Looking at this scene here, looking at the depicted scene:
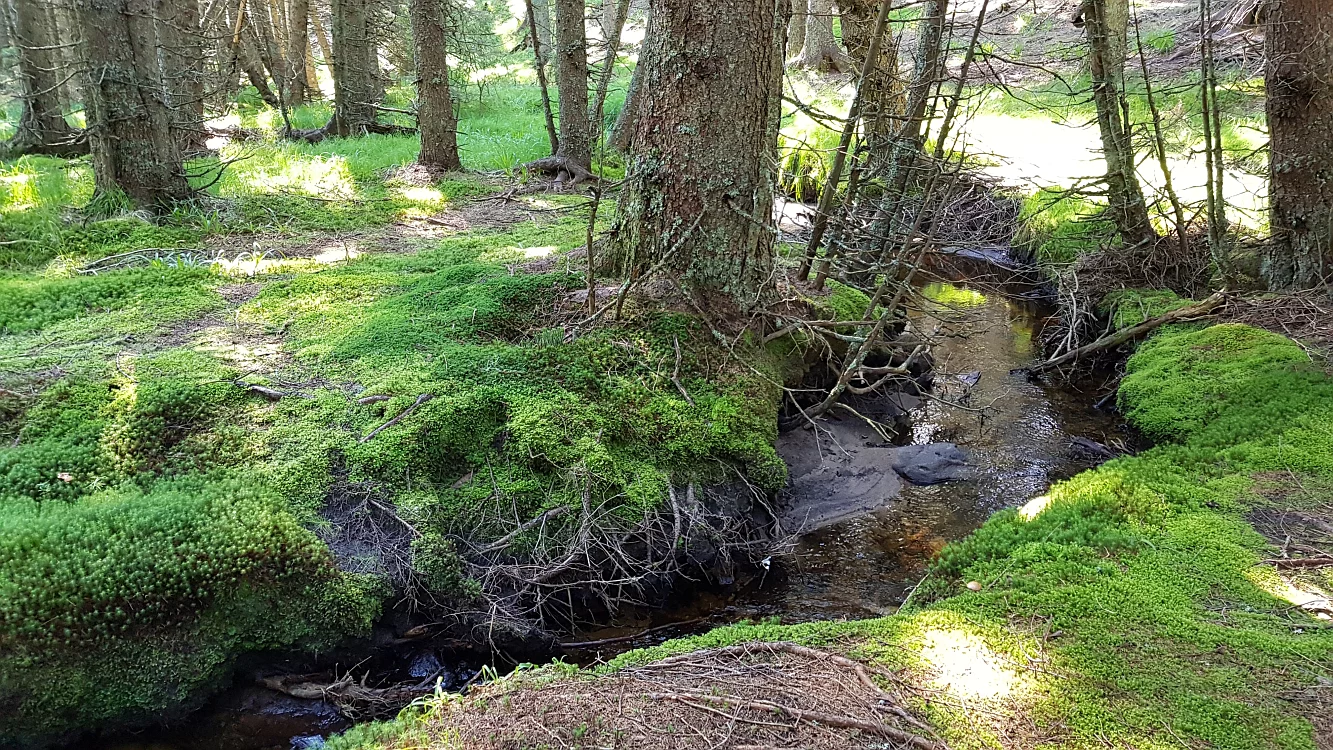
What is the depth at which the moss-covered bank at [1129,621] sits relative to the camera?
2.81m

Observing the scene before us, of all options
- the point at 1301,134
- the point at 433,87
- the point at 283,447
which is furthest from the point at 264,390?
the point at 1301,134

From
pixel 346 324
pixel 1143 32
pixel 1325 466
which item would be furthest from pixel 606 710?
pixel 1143 32

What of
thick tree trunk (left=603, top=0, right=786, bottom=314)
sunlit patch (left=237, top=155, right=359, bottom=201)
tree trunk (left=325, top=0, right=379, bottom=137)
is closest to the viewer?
thick tree trunk (left=603, top=0, right=786, bottom=314)

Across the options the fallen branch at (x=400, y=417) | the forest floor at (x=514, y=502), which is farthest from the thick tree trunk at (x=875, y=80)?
the fallen branch at (x=400, y=417)

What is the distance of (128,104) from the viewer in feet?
23.1

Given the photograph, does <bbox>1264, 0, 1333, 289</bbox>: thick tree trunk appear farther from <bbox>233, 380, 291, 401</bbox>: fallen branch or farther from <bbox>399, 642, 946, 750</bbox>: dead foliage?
<bbox>233, 380, 291, 401</bbox>: fallen branch

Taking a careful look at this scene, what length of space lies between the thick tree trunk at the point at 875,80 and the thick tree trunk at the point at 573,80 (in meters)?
3.33

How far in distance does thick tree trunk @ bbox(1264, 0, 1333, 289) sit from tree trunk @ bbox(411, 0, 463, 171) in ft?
28.8

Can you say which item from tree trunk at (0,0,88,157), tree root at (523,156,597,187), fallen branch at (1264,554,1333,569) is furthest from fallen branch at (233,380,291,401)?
tree trunk at (0,0,88,157)

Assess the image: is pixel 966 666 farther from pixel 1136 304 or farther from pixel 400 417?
pixel 1136 304

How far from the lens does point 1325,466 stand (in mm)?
4688

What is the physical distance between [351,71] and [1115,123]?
11216 mm

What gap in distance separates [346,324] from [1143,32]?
57.6ft

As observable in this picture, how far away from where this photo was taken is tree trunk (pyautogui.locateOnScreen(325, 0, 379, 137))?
40.3ft
